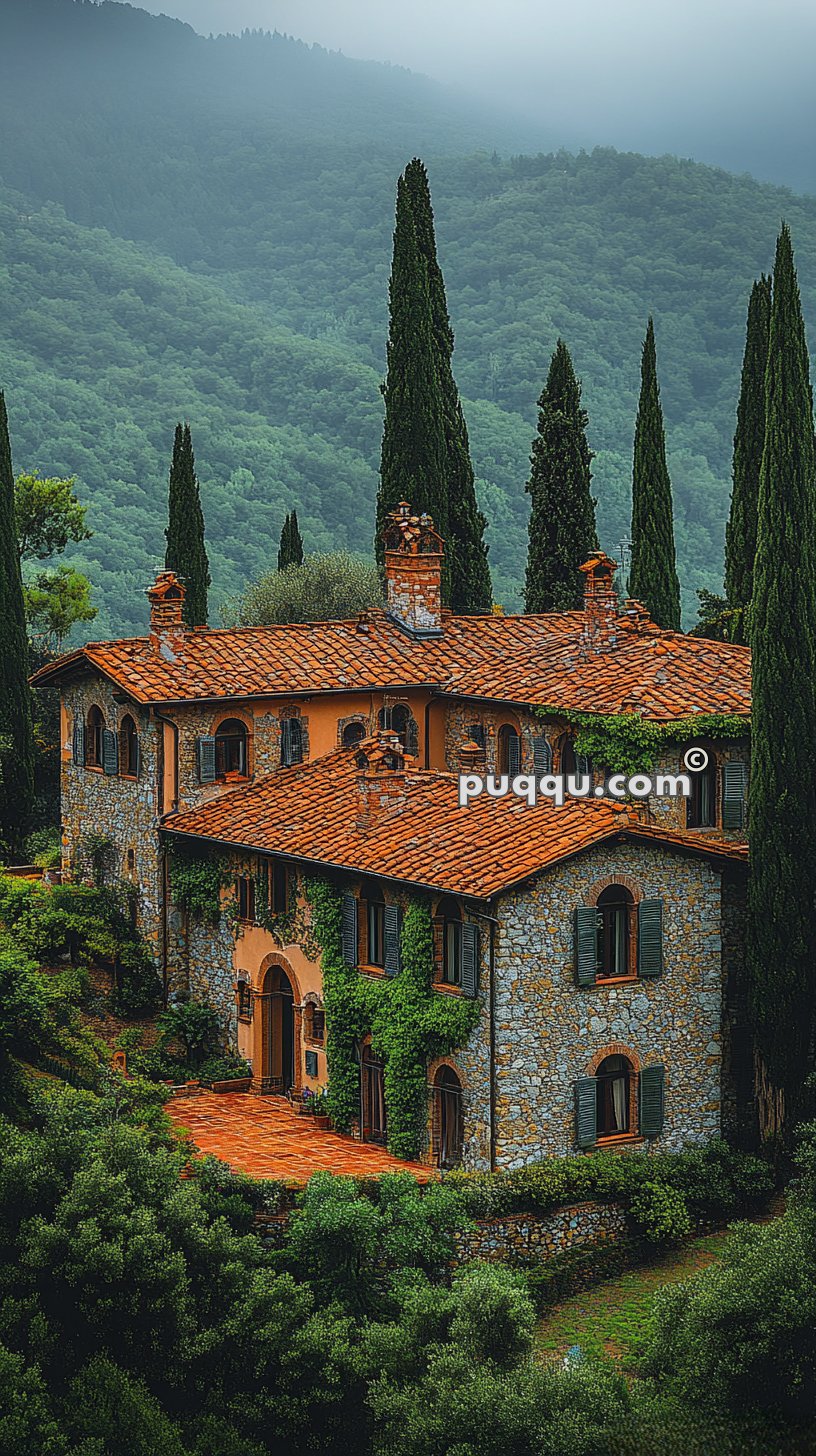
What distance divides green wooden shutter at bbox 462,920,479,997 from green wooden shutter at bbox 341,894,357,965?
2.88m

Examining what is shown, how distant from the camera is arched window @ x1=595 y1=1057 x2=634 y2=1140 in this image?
30.3 meters

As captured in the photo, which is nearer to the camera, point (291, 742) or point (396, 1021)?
point (396, 1021)

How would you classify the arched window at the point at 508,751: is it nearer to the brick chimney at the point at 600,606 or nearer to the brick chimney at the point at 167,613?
the brick chimney at the point at 600,606

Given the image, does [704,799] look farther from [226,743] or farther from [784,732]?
[226,743]

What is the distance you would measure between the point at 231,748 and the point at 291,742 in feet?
3.81

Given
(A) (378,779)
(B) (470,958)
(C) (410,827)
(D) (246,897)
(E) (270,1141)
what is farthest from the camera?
(D) (246,897)

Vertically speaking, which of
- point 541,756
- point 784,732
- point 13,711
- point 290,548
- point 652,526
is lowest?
point 541,756

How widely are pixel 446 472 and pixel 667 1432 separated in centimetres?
3018

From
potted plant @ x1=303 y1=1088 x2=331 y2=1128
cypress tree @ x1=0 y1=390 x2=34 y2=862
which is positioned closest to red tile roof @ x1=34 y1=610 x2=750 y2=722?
cypress tree @ x1=0 y1=390 x2=34 y2=862

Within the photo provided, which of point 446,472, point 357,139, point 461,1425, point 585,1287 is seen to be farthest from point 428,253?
point 357,139

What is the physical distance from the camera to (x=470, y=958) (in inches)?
1151

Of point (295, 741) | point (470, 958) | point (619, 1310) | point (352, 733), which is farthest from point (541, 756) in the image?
point (619, 1310)

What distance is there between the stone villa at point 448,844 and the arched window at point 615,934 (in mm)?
37

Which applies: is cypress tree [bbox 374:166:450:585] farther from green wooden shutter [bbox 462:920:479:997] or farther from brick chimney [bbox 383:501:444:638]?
green wooden shutter [bbox 462:920:479:997]
